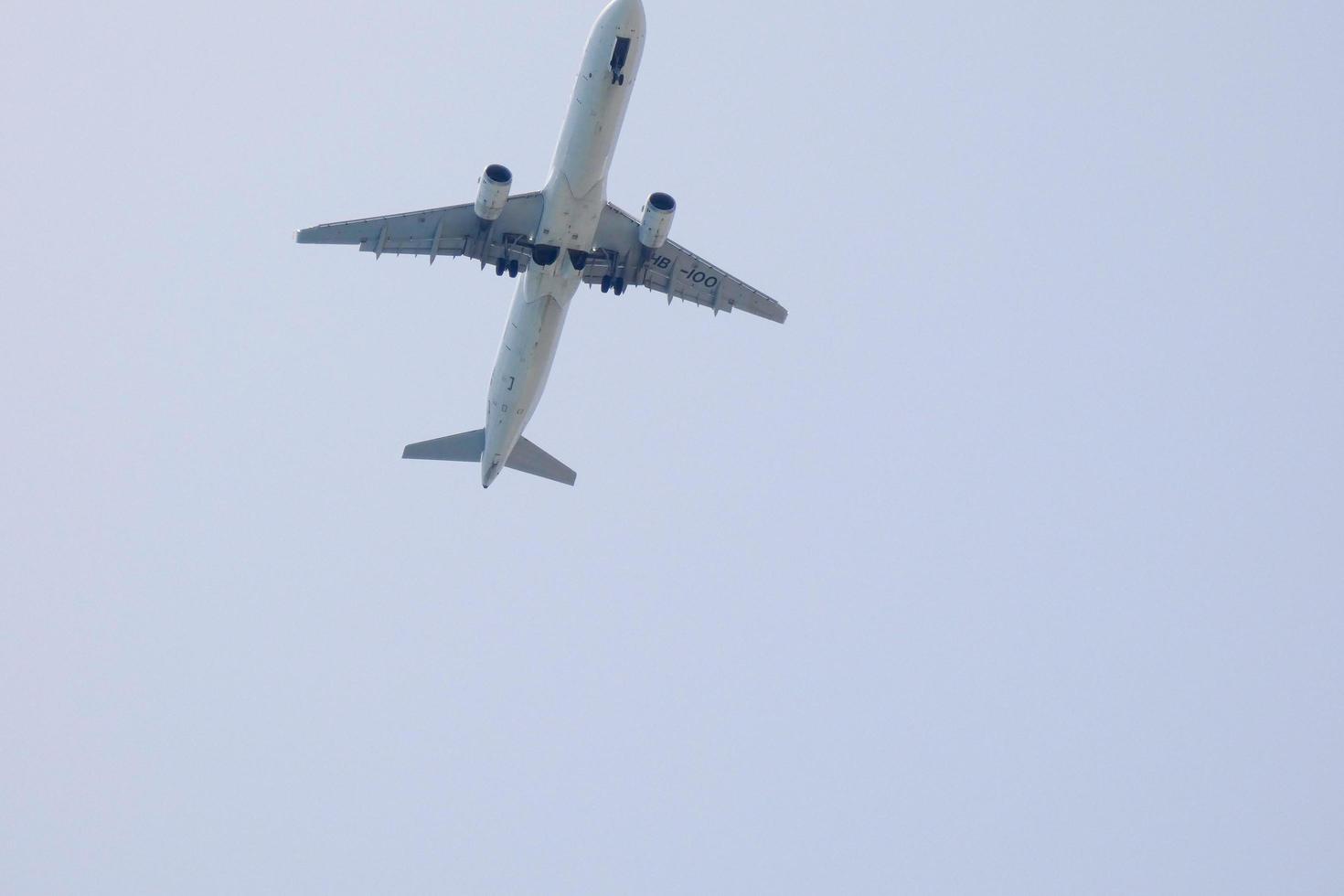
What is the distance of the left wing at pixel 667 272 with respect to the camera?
47.9m

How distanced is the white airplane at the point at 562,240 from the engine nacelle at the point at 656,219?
1.5 inches

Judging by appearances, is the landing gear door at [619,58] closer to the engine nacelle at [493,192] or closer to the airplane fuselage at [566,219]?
the airplane fuselage at [566,219]

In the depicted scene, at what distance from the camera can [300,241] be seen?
4684cm

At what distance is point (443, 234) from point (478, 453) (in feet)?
29.0

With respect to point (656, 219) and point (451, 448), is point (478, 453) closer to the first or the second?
point (451, 448)

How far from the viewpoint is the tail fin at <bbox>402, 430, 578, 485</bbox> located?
53.7 meters

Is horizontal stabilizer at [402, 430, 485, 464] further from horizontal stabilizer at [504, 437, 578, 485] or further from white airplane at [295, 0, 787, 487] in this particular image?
white airplane at [295, 0, 787, 487]

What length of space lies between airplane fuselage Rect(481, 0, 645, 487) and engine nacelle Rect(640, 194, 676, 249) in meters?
1.49

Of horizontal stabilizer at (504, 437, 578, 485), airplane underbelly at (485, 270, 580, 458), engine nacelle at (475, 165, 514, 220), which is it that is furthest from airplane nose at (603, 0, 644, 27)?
horizontal stabilizer at (504, 437, 578, 485)

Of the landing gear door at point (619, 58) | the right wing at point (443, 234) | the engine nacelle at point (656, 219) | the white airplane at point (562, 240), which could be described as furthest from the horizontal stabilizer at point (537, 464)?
the landing gear door at point (619, 58)

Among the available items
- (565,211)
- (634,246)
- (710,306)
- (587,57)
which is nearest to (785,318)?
(710,306)

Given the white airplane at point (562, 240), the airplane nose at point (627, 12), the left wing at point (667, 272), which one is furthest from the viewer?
the left wing at point (667, 272)

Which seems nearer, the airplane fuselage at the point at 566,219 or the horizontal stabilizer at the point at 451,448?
the airplane fuselage at the point at 566,219

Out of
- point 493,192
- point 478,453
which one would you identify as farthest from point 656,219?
point 478,453
